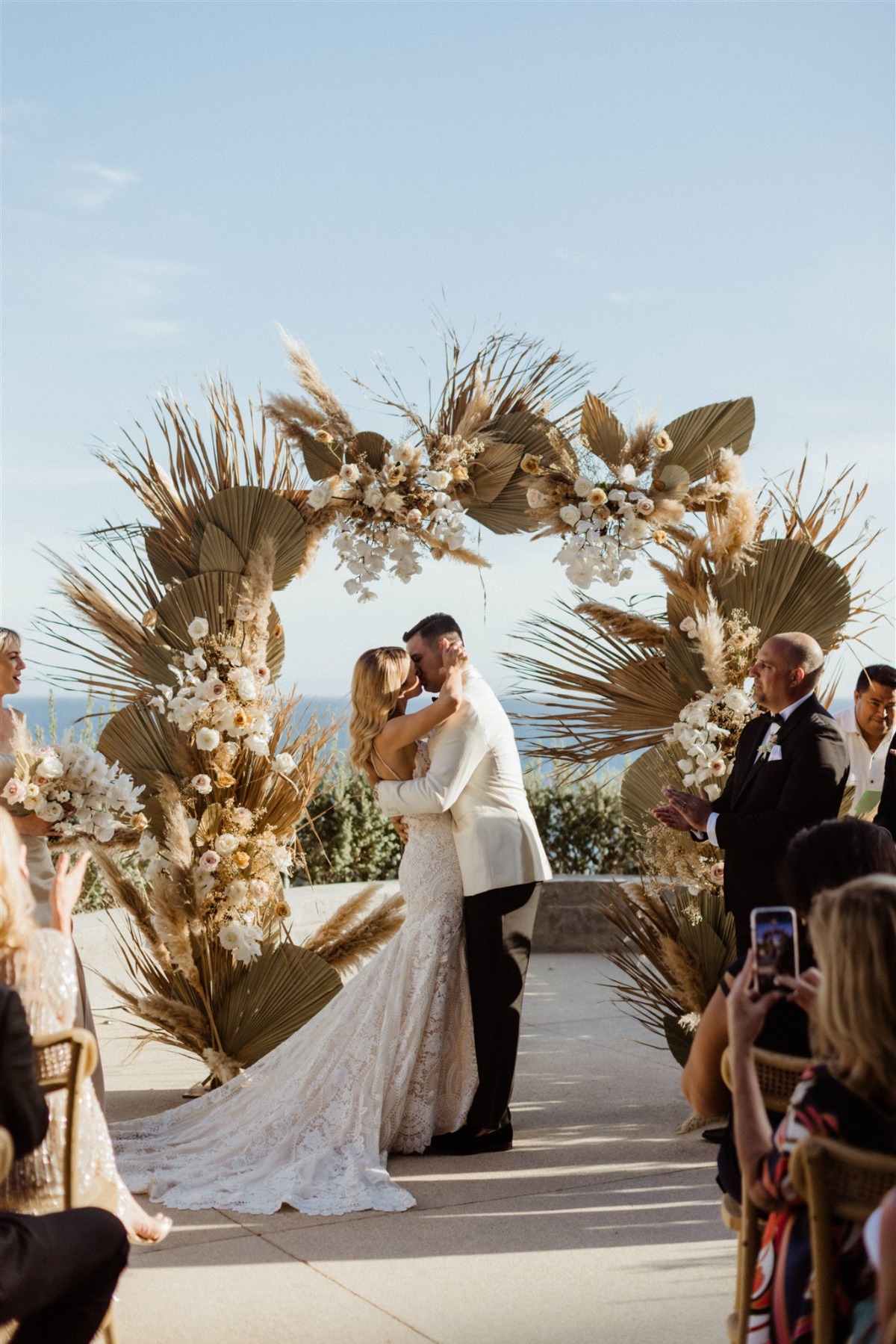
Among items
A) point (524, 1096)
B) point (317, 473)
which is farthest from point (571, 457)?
point (524, 1096)

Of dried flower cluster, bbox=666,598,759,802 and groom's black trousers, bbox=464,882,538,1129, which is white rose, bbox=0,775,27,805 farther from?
dried flower cluster, bbox=666,598,759,802

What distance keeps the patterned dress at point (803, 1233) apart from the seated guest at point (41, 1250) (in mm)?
1183

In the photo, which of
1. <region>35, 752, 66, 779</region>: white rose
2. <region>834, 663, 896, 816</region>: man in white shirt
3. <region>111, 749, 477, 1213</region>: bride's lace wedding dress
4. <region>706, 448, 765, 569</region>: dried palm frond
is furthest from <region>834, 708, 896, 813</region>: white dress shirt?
<region>35, 752, 66, 779</region>: white rose

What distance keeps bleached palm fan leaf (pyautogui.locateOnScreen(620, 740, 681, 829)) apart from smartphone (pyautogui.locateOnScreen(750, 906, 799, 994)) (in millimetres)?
2901

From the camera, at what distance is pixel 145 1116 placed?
16.4ft

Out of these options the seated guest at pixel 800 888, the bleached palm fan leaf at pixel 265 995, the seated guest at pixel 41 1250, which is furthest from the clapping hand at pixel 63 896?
the bleached palm fan leaf at pixel 265 995

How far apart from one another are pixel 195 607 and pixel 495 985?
6.31ft

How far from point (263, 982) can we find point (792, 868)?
3.16m

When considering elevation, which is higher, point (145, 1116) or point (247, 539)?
point (247, 539)

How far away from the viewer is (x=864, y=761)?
556 cm

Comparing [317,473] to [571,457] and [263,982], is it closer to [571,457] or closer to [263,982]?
[571,457]

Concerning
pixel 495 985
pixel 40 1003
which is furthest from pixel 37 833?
pixel 40 1003

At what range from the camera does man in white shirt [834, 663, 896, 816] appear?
17.8 feet

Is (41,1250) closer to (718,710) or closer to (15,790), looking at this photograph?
(15,790)
